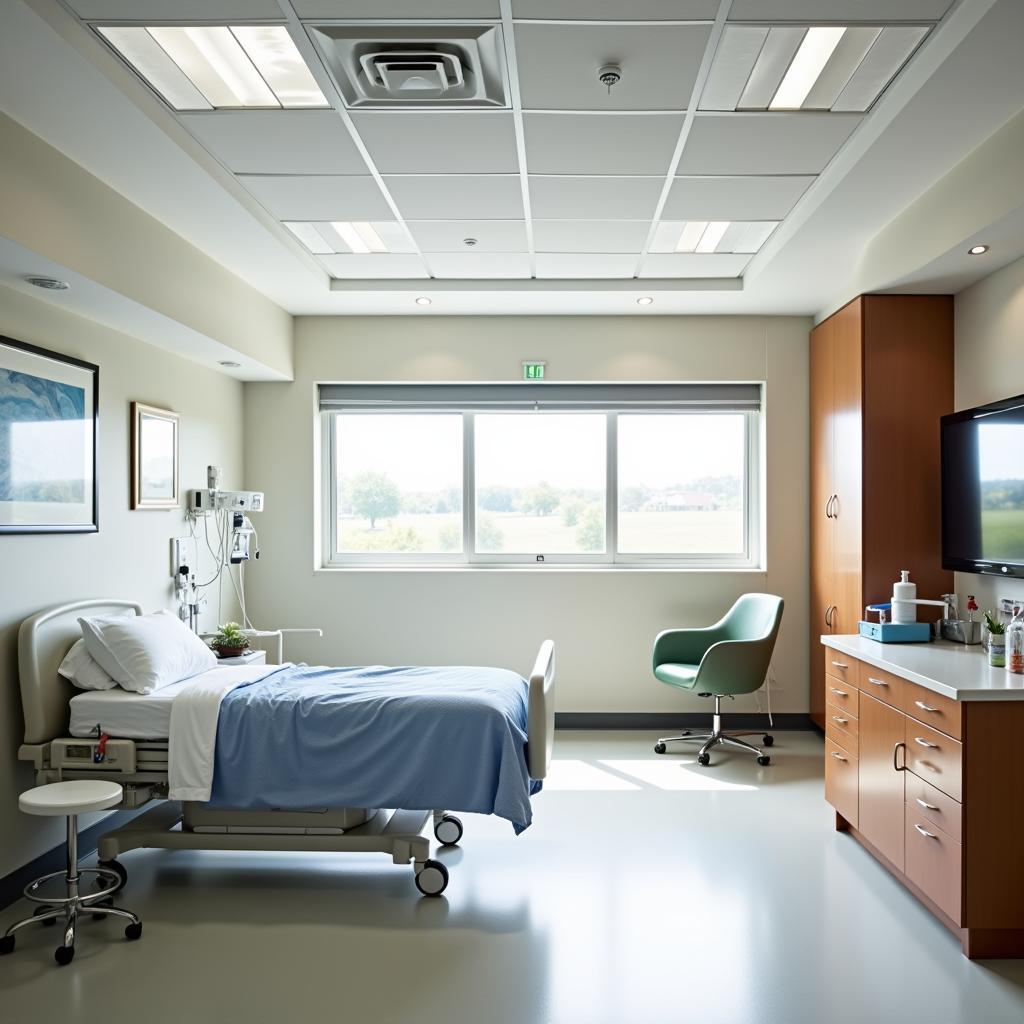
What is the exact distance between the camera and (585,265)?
15.3 ft

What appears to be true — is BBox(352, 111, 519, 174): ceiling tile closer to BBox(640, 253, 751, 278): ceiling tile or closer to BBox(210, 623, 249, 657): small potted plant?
BBox(640, 253, 751, 278): ceiling tile

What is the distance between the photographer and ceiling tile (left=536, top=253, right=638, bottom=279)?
4.52 metres

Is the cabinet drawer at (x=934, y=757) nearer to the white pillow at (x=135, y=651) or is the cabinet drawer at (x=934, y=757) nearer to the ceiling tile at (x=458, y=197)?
the ceiling tile at (x=458, y=197)

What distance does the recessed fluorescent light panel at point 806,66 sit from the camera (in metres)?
2.42

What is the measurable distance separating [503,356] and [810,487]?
2.19m

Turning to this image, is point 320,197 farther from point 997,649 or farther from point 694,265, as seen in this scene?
point 997,649

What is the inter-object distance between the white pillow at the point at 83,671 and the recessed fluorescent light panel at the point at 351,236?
2148 millimetres

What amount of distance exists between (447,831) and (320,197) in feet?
9.17

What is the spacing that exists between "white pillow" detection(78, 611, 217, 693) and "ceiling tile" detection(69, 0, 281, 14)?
222 cm

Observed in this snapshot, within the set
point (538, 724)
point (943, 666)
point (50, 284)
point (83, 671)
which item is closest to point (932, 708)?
point (943, 666)

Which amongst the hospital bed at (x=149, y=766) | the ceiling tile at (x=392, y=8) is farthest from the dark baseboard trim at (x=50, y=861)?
the ceiling tile at (x=392, y=8)

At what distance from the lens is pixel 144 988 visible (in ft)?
8.30

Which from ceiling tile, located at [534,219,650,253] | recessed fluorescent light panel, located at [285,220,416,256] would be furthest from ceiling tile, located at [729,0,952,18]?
recessed fluorescent light panel, located at [285,220,416,256]

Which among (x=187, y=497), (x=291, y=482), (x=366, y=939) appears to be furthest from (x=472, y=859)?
(x=291, y=482)
